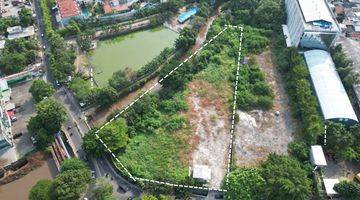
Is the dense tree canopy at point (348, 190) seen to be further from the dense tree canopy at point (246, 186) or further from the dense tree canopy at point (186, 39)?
the dense tree canopy at point (186, 39)

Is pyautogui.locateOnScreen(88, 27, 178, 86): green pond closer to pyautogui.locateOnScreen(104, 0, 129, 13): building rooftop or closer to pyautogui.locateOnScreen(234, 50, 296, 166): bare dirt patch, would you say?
pyautogui.locateOnScreen(104, 0, 129, 13): building rooftop

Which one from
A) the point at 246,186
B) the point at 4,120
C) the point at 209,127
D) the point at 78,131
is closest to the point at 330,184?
the point at 246,186

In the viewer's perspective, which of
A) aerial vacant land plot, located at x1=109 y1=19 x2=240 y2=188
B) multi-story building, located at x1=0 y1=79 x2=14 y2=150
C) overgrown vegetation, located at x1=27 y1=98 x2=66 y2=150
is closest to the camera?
aerial vacant land plot, located at x1=109 y1=19 x2=240 y2=188

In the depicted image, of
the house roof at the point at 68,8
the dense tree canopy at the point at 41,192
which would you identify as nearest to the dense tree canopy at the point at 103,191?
the dense tree canopy at the point at 41,192

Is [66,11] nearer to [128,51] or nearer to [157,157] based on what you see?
[128,51]

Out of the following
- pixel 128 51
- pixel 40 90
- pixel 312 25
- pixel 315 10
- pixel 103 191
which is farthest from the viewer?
pixel 128 51

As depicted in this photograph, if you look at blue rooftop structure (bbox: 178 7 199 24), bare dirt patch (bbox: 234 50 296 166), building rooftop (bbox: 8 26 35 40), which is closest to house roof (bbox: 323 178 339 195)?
bare dirt patch (bbox: 234 50 296 166)

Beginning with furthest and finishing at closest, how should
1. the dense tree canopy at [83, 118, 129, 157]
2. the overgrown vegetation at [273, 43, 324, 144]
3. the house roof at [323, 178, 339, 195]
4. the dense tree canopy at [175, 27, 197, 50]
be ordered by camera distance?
the dense tree canopy at [175, 27, 197, 50] → the overgrown vegetation at [273, 43, 324, 144] → the dense tree canopy at [83, 118, 129, 157] → the house roof at [323, 178, 339, 195]
